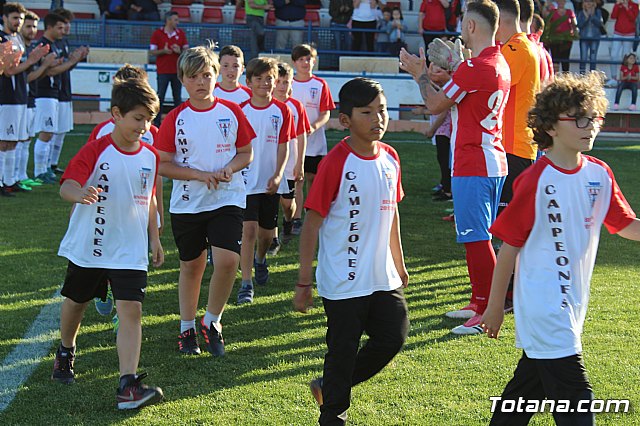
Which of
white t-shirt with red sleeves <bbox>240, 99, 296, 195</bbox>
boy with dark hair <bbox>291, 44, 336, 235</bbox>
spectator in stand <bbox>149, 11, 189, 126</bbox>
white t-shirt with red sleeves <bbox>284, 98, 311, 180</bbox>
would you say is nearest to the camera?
white t-shirt with red sleeves <bbox>240, 99, 296, 195</bbox>

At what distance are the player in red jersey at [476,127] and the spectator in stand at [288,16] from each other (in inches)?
624

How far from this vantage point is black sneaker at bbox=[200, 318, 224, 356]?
589 centimetres

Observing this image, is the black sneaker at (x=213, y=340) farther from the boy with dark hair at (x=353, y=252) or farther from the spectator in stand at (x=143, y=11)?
the spectator in stand at (x=143, y=11)

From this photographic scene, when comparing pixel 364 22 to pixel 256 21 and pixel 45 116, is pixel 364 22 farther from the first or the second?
pixel 45 116

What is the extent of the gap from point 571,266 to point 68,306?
2.98 m

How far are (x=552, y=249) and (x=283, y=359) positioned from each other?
2.49 meters

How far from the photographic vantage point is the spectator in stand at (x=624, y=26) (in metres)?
22.4

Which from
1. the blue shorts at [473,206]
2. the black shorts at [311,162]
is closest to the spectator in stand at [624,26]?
the black shorts at [311,162]

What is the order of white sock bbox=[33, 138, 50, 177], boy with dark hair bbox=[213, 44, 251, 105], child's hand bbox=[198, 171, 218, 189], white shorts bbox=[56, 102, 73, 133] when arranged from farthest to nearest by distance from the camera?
white shorts bbox=[56, 102, 73, 133], white sock bbox=[33, 138, 50, 177], boy with dark hair bbox=[213, 44, 251, 105], child's hand bbox=[198, 171, 218, 189]

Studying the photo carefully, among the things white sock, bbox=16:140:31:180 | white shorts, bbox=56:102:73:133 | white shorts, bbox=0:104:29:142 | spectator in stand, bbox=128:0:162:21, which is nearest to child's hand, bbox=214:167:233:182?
white shorts, bbox=0:104:29:142

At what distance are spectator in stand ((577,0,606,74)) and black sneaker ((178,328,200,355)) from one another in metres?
17.7

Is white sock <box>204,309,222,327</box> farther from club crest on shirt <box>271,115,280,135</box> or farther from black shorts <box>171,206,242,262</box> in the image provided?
club crest on shirt <box>271,115,280,135</box>

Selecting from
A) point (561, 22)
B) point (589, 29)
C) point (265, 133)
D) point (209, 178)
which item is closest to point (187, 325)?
point (209, 178)

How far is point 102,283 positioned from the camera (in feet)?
17.4
